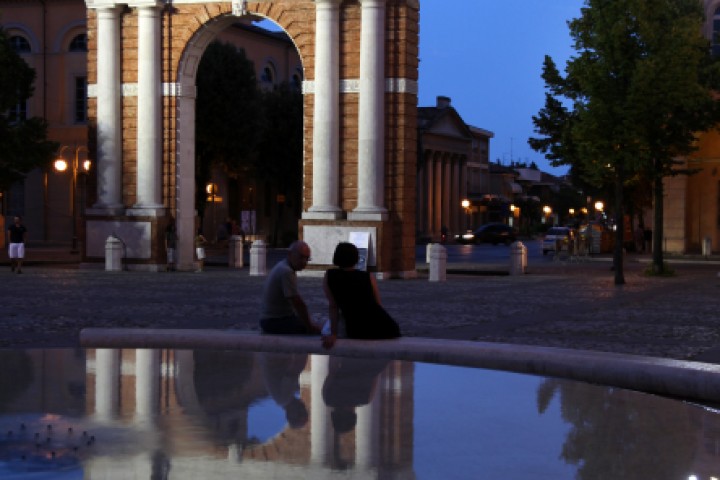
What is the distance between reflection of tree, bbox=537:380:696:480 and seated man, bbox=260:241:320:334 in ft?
9.31

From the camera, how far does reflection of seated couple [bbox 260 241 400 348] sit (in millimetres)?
11469

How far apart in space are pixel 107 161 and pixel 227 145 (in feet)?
79.4

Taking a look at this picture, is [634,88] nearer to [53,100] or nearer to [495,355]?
[495,355]

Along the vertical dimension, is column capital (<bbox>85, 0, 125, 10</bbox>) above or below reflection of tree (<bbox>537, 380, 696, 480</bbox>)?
above

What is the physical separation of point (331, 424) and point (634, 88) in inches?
963

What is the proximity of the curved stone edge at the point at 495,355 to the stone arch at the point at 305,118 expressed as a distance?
704 inches

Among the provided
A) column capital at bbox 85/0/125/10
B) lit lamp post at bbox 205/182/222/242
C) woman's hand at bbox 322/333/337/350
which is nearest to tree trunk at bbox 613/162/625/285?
column capital at bbox 85/0/125/10

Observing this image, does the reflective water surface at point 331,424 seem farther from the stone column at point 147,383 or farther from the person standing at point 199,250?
the person standing at point 199,250

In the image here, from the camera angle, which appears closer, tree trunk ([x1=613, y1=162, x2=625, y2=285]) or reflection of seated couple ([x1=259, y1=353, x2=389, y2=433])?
reflection of seated couple ([x1=259, y1=353, x2=389, y2=433])

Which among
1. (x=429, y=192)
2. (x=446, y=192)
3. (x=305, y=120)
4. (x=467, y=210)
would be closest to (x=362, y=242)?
(x=305, y=120)

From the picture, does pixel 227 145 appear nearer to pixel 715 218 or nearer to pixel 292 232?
pixel 292 232

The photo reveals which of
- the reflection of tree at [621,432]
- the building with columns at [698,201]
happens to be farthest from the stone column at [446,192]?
the reflection of tree at [621,432]

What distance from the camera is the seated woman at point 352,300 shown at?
11.5 meters

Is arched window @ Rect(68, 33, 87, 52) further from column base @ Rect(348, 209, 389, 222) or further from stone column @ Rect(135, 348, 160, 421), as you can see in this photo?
stone column @ Rect(135, 348, 160, 421)
